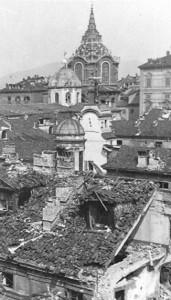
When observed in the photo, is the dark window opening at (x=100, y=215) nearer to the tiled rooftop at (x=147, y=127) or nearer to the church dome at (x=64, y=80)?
the tiled rooftop at (x=147, y=127)

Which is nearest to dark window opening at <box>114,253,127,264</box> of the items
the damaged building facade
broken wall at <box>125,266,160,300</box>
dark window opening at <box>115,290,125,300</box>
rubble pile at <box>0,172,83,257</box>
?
the damaged building facade

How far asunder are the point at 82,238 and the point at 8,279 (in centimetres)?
259

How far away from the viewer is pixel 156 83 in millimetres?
66812

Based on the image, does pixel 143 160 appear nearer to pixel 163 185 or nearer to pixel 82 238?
pixel 163 185

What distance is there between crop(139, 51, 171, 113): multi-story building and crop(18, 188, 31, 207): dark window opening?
4690 centimetres

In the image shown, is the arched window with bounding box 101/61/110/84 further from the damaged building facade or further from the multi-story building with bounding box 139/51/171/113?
the damaged building facade

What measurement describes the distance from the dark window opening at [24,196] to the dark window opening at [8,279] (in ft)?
17.7

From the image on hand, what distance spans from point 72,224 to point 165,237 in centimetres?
346

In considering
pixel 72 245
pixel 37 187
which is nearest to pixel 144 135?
pixel 37 187

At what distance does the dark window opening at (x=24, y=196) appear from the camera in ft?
67.6

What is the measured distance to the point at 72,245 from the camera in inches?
591

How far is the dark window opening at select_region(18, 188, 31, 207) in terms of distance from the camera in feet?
67.6

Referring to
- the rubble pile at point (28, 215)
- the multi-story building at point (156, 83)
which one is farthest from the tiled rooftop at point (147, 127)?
the multi-story building at point (156, 83)

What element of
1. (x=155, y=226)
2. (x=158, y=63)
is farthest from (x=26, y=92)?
(x=155, y=226)
